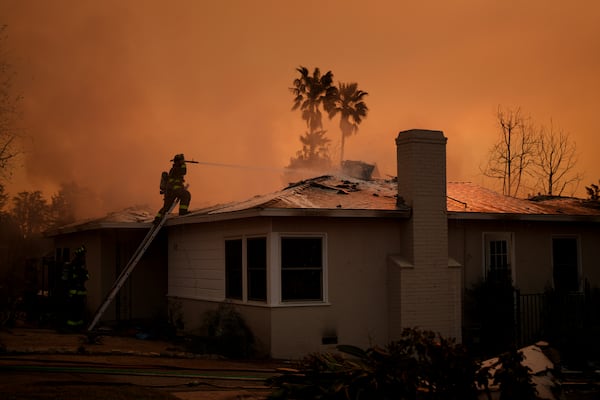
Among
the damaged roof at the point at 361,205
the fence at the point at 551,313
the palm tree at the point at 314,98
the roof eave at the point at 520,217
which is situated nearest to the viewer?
the damaged roof at the point at 361,205

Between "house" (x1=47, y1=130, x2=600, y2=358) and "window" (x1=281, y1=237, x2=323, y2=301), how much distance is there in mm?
21

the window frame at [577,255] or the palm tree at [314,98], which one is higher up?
the palm tree at [314,98]

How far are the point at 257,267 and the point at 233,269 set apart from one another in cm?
118

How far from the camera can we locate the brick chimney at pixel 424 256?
15.9 m

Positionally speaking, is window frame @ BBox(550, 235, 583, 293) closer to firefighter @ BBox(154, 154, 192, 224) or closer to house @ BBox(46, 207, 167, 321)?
firefighter @ BBox(154, 154, 192, 224)

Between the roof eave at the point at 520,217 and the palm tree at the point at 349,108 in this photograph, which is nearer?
the roof eave at the point at 520,217

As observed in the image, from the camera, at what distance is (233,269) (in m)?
17.1

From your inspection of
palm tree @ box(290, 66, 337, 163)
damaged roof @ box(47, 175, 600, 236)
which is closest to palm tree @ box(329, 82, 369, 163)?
palm tree @ box(290, 66, 337, 163)

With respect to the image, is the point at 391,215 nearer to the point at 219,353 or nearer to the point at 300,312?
the point at 300,312

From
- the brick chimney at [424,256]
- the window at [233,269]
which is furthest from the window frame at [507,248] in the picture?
the window at [233,269]

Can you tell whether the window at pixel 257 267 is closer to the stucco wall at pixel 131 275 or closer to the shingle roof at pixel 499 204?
the shingle roof at pixel 499 204

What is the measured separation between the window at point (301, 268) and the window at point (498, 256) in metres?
4.31

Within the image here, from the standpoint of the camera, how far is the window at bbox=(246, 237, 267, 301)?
15.9m

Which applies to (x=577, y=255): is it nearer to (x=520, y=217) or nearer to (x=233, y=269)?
(x=520, y=217)
